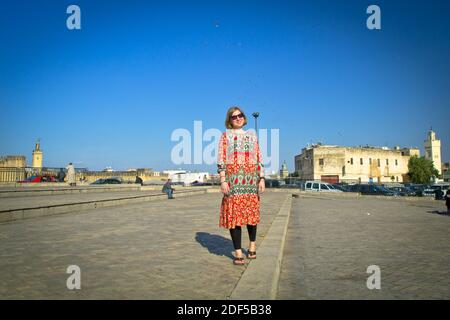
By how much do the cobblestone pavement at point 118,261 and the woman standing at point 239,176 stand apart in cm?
54

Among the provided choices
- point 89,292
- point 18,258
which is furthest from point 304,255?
point 18,258

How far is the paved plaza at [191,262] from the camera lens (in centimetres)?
334

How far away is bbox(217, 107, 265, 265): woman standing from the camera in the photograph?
4449 mm

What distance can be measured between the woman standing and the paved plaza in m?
0.52

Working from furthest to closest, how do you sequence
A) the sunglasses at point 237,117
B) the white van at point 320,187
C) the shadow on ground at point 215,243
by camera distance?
the white van at point 320,187
the shadow on ground at point 215,243
the sunglasses at point 237,117

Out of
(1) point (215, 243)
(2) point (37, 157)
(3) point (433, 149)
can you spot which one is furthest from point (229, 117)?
(3) point (433, 149)

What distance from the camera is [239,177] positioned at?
14.7ft

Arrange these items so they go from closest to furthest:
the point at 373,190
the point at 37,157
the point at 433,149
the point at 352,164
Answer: the point at 373,190 → the point at 37,157 → the point at 352,164 → the point at 433,149

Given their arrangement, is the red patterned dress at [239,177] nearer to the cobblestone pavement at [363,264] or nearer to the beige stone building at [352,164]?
the cobblestone pavement at [363,264]

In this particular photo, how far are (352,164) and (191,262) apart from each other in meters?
79.9

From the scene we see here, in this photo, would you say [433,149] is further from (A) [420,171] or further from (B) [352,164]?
(B) [352,164]

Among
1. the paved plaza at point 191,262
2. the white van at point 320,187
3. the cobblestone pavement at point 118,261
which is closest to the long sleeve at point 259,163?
the paved plaza at point 191,262
